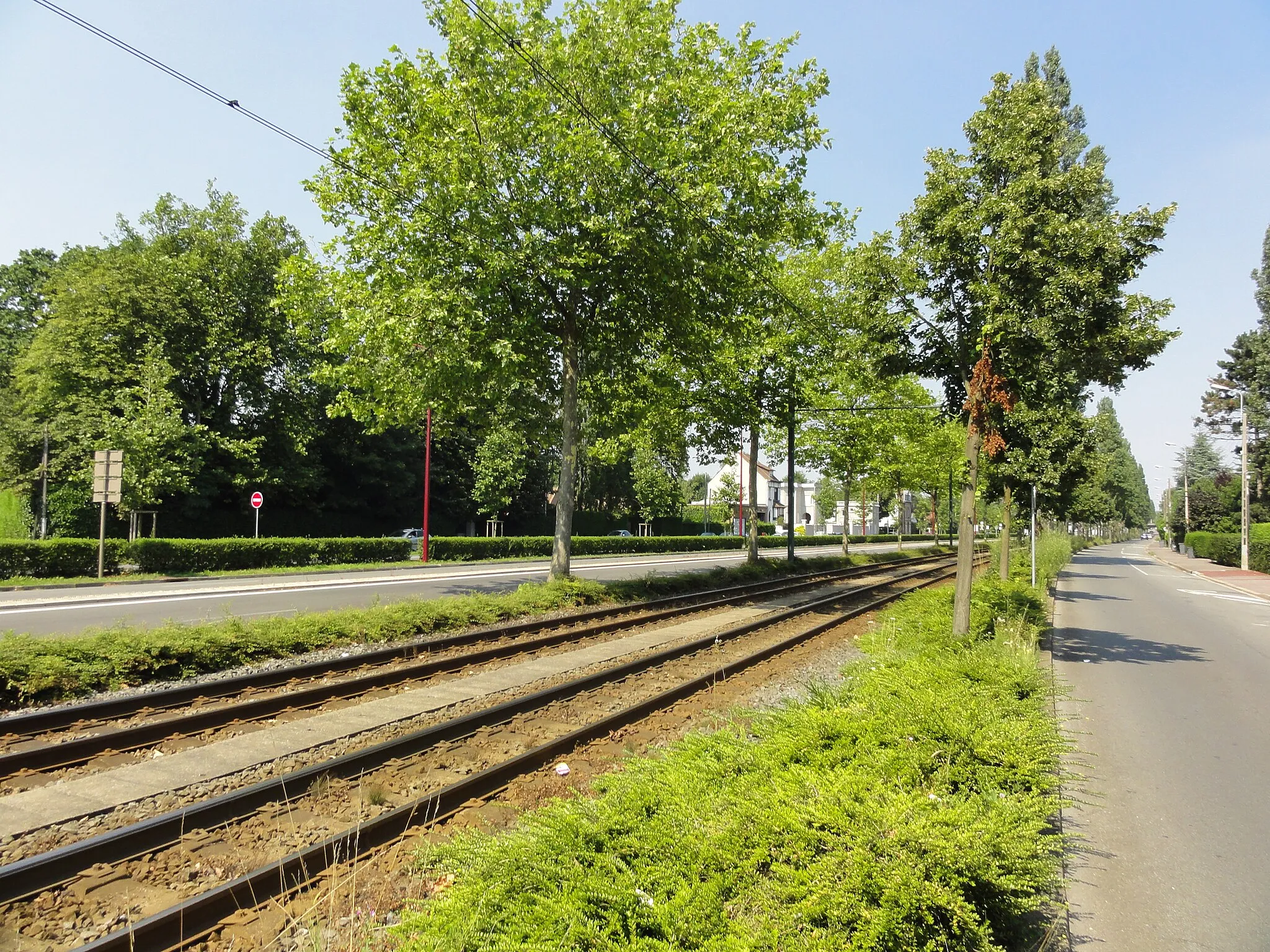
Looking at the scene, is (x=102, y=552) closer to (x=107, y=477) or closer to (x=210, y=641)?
(x=107, y=477)

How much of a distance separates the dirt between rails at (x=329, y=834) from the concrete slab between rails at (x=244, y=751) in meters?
0.27

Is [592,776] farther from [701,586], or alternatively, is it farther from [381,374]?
[701,586]

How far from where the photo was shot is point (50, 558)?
21953mm

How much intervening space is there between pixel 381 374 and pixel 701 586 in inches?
400

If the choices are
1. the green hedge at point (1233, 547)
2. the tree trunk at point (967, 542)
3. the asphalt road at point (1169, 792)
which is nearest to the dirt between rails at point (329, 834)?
the asphalt road at point (1169, 792)

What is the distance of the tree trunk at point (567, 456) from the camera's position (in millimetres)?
16031

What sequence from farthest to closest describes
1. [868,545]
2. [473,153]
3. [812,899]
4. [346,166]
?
[868,545] < [473,153] < [346,166] < [812,899]

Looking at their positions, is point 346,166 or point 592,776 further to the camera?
point 346,166

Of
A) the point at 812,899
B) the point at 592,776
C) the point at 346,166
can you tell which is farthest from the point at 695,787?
the point at 346,166

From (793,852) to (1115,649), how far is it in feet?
40.1

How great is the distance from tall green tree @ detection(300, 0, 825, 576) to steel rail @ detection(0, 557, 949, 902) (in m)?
7.99

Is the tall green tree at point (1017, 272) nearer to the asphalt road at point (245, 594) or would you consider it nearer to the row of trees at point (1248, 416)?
the asphalt road at point (245, 594)

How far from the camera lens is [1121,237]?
29.3ft

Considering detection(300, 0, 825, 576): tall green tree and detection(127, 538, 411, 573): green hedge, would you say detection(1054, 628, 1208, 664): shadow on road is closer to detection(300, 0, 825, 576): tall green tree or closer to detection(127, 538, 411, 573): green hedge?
detection(300, 0, 825, 576): tall green tree
